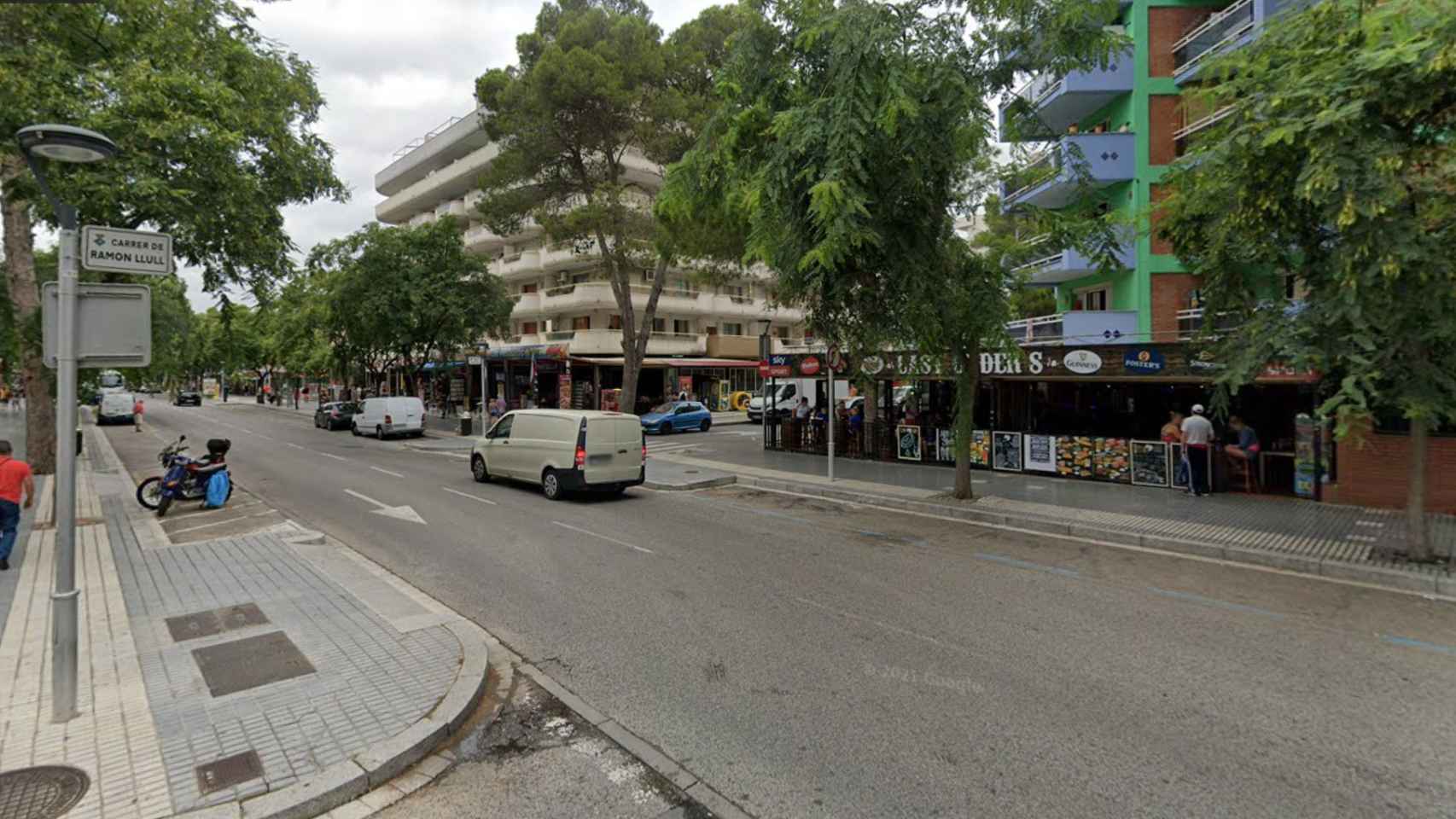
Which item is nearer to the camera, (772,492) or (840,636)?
(840,636)

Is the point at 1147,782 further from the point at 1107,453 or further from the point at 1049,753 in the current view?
the point at 1107,453

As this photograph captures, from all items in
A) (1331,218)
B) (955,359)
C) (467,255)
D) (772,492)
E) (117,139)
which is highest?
(467,255)

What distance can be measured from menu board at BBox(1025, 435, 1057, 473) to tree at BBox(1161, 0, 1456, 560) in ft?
21.8

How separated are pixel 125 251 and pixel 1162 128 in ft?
74.8

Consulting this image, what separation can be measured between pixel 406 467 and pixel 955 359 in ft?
45.9

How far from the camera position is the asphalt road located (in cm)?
368

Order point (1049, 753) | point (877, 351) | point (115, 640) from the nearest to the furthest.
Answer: point (1049, 753)
point (115, 640)
point (877, 351)

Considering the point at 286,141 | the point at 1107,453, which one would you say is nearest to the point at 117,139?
the point at 286,141

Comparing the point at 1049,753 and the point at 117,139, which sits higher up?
the point at 117,139

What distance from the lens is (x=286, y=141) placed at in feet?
36.8

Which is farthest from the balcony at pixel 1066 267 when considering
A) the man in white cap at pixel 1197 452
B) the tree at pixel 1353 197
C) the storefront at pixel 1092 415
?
the tree at pixel 1353 197

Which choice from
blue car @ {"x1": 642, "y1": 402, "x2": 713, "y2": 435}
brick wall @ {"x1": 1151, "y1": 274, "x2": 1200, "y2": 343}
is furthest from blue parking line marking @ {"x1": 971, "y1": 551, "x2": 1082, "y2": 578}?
blue car @ {"x1": 642, "y1": 402, "x2": 713, "y2": 435}

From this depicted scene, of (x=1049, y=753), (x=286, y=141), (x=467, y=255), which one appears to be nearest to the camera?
(x=1049, y=753)

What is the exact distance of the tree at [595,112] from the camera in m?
21.3
